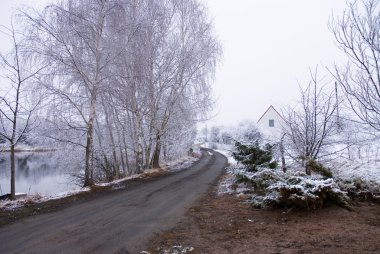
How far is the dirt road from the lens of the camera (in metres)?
5.14

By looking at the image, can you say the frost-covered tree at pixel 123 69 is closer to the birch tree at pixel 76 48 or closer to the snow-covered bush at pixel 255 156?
the birch tree at pixel 76 48

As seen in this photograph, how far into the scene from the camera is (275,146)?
10.8 metres

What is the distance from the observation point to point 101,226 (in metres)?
6.29

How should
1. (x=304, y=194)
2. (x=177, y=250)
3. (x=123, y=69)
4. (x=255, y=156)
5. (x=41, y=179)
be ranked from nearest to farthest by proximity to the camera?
(x=177, y=250), (x=304, y=194), (x=255, y=156), (x=123, y=69), (x=41, y=179)

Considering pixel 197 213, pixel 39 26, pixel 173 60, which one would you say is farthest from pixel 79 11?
pixel 197 213

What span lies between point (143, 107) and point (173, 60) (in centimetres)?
318

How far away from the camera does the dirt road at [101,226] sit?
16.9 ft

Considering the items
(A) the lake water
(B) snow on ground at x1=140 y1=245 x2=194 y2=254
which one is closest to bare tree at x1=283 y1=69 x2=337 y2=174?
(B) snow on ground at x1=140 y1=245 x2=194 y2=254

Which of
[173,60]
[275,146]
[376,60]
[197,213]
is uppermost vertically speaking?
[173,60]

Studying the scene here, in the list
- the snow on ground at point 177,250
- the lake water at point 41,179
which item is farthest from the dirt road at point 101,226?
the lake water at point 41,179

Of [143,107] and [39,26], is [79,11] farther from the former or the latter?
[143,107]

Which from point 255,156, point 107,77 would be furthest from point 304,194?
point 107,77

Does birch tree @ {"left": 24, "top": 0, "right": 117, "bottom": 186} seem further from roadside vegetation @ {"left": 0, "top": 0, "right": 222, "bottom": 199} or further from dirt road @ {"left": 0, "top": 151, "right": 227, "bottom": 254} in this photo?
dirt road @ {"left": 0, "top": 151, "right": 227, "bottom": 254}

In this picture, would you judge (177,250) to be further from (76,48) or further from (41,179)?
(41,179)
